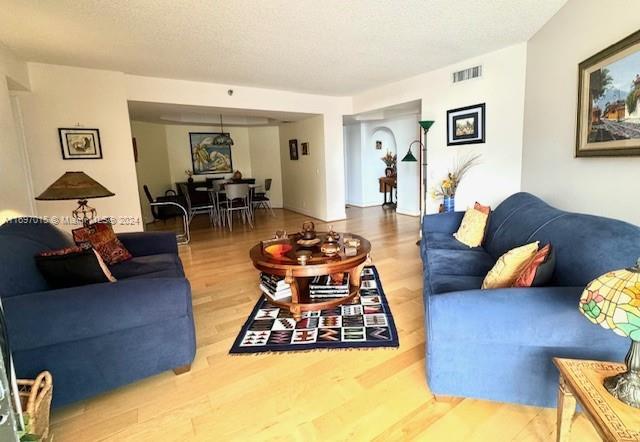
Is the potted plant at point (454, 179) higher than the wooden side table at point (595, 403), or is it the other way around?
the potted plant at point (454, 179)

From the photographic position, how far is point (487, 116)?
4023 millimetres

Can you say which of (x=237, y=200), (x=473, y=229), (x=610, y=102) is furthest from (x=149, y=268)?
(x=237, y=200)

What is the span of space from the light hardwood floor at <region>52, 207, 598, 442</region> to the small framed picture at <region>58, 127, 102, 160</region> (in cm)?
310

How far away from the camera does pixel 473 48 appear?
12.2ft

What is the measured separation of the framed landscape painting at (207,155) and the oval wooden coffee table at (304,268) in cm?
652

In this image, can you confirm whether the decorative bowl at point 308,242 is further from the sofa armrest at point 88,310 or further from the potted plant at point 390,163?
the potted plant at point 390,163

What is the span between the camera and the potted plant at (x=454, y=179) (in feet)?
14.1

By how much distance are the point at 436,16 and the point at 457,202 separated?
2485 millimetres

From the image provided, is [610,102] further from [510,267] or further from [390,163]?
[390,163]

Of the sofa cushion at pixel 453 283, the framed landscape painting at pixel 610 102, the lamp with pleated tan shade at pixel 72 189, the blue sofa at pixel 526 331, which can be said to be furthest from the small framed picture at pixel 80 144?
the framed landscape painting at pixel 610 102

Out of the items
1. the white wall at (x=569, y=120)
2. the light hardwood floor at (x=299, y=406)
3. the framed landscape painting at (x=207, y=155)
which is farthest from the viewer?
the framed landscape painting at (x=207, y=155)

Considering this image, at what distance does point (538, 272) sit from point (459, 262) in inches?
38.2

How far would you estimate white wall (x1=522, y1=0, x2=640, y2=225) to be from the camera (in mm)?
2080

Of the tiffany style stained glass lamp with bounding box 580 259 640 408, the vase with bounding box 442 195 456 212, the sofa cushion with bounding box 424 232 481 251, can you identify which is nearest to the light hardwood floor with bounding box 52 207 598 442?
the tiffany style stained glass lamp with bounding box 580 259 640 408
